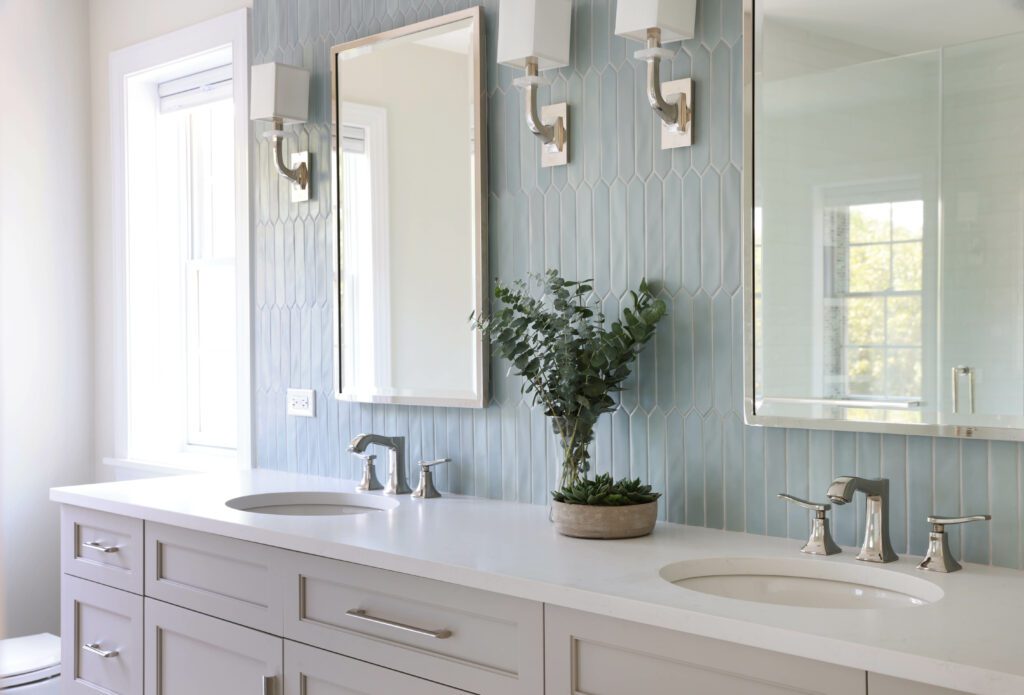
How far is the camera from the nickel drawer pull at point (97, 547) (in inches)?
94.6

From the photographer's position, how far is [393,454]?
8.06ft

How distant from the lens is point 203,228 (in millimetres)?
3455

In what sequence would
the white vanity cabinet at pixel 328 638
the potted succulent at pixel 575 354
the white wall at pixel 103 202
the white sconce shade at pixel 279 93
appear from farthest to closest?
the white wall at pixel 103 202
the white sconce shade at pixel 279 93
the potted succulent at pixel 575 354
the white vanity cabinet at pixel 328 638

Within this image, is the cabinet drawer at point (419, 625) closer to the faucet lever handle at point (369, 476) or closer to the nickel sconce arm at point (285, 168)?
the faucet lever handle at point (369, 476)

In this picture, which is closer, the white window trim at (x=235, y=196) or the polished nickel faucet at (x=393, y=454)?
the polished nickel faucet at (x=393, y=454)

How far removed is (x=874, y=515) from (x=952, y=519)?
4.9 inches

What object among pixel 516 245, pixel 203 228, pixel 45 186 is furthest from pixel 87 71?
pixel 516 245

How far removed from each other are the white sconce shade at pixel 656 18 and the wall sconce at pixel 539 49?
19 cm

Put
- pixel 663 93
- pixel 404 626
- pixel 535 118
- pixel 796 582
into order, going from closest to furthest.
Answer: pixel 796 582
pixel 404 626
pixel 663 93
pixel 535 118

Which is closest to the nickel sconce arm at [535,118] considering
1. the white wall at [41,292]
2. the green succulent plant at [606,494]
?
the green succulent plant at [606,494]

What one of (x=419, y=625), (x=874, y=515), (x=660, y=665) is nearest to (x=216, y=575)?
(x=419, y=625)

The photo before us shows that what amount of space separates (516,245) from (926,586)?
114 centimetres

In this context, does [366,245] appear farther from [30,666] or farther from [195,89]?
[30,666]

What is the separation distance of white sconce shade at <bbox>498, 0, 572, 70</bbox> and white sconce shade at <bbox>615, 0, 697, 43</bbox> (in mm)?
193
